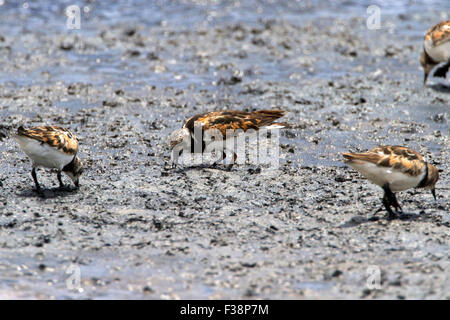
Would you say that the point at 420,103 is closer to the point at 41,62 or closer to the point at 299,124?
the point at 299,124

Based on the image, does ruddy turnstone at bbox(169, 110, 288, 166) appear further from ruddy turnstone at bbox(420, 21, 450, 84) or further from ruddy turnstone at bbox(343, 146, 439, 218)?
ruddy turnstone at bbox(420, 21, 450, 84)

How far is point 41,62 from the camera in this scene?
50.3 ft

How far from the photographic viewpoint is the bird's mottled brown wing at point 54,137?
337 inches

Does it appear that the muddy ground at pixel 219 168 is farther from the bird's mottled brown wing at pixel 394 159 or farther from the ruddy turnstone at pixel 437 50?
the bird's mottled brown wing at pixel 394 159

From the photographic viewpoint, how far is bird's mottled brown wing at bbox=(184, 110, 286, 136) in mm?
9961

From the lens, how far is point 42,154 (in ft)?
28.3

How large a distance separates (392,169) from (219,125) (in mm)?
2944

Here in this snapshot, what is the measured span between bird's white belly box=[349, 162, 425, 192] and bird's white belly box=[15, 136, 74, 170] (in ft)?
11.7

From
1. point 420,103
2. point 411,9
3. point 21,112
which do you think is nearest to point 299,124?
point 420,103

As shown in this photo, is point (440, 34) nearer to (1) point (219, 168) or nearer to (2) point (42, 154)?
(1) point (219, 168)

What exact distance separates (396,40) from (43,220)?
38.8 feet

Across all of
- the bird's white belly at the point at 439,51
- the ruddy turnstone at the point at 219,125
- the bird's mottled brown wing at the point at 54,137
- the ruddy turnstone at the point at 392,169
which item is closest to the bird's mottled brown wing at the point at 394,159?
the ruddy turnstone at the point at 392,169

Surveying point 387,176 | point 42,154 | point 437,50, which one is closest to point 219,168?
point 42,154

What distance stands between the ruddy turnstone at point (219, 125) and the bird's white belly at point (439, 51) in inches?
191
